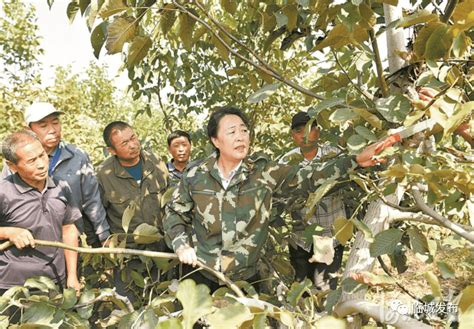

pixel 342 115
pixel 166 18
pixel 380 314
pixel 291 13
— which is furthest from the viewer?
pixel 291 13

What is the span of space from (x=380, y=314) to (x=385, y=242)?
0.70 feet

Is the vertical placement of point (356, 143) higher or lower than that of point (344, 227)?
higher

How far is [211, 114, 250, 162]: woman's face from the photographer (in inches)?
85.4

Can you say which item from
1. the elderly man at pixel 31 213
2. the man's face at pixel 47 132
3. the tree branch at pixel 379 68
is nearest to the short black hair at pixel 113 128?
the man's face at pixel 47 132

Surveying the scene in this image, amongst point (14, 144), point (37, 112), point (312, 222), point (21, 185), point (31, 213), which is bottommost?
point (312, 222)

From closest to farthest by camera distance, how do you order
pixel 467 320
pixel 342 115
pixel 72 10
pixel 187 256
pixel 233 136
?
pixel 467 320
pixel 342 115
pixel 72 10
pixel 187 256
pixel 233 136

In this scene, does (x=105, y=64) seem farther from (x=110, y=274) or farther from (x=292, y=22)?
(x=292, y=22)

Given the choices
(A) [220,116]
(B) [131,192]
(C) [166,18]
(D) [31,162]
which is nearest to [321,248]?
(C) [166,18]

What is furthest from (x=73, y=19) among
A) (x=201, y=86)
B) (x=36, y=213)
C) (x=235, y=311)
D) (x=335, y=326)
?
(x=201, y=86)

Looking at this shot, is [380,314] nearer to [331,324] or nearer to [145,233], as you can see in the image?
[331,324]

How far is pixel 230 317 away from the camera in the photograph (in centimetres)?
87

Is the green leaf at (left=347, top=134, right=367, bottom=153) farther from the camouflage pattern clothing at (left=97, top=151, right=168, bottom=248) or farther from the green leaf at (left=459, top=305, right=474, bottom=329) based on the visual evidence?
the camouflage pattern clothing at (left=97, top=151, right=168, bottom=248)

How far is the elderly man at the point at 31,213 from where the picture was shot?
2406mm

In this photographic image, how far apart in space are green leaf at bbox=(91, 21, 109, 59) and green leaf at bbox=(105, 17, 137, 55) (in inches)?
2.3
